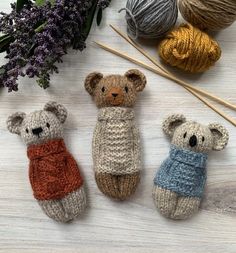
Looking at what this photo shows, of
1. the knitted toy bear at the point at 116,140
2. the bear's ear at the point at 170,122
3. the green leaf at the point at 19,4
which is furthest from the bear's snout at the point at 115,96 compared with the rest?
the green leaf at the point at 19,4

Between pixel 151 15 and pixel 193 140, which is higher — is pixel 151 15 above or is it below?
above

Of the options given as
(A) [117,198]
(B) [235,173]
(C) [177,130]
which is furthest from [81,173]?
(B) [235,173]

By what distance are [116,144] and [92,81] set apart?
0.13m

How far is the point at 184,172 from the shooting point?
2.38 ft

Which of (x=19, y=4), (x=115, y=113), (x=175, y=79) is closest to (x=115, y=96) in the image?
(x=115, y=113)

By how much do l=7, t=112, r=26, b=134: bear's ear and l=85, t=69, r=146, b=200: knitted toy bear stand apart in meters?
0.14

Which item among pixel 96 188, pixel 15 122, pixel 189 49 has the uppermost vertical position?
pixel 189 49

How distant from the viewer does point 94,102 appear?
0.79 meters

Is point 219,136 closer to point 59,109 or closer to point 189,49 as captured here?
point 189,49

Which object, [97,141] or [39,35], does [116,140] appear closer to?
[97,141]

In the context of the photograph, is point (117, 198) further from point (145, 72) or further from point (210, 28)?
point (210, 28)

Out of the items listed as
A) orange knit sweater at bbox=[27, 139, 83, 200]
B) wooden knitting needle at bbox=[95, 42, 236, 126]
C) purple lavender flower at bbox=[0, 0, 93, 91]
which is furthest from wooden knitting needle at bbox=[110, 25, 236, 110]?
orange knit sweater at bbox=[27, 139, 83, 200]

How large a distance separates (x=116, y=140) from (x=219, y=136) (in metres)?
0.20

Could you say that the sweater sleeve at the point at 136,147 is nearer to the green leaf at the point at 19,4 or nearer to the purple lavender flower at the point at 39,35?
the purple lavender flower at the point at 39,35
